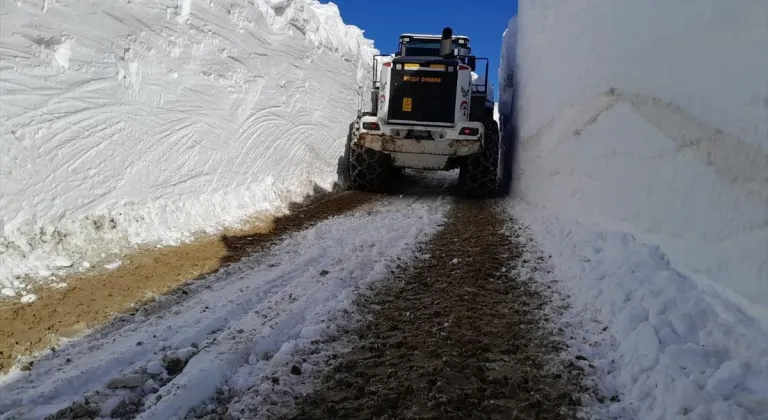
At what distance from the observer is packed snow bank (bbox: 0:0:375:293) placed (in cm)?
429

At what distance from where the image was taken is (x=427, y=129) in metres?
8.96

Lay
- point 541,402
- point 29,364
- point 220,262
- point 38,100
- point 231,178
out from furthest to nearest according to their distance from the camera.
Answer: point 231,178 → point 220,262 → point 38,100 → point 29,364 → point 541,402

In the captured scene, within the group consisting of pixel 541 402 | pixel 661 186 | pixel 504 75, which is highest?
pixel 504 75

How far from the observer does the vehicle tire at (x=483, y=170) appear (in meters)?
9.26

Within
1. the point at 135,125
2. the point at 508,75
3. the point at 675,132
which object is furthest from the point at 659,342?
the point at 508,75

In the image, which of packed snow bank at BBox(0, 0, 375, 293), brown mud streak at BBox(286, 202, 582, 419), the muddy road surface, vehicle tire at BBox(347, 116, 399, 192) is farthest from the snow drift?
A: vehicle tire at BBox(347, 116, 399, 192)

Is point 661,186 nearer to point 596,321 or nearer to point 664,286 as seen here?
point 664,286

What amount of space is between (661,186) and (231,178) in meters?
5.94

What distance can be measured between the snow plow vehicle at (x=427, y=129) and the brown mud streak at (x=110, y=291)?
12.2ft

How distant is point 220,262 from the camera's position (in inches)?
192

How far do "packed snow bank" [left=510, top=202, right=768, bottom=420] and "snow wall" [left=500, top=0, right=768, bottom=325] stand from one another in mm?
151

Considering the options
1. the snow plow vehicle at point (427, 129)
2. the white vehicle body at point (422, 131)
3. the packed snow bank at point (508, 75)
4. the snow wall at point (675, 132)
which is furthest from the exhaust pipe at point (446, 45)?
the snow wall at point (675, 132)

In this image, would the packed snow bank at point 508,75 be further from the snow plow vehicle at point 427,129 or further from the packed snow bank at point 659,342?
the packed snow bank at point 659,342

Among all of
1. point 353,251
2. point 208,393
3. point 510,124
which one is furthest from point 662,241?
point 510,124
